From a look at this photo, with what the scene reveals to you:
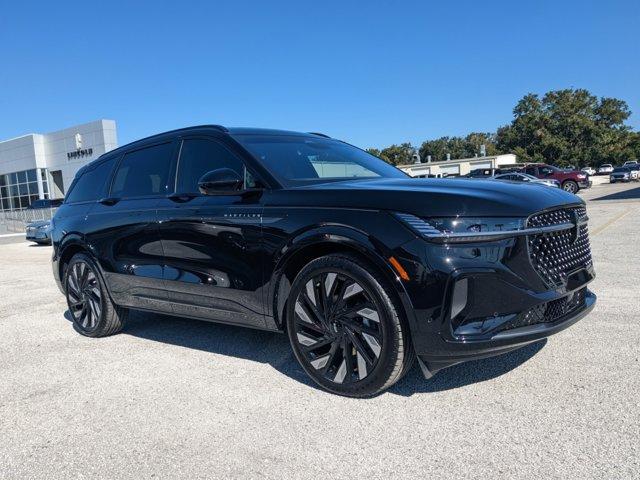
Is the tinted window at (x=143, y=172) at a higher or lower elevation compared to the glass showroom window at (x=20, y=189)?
lower

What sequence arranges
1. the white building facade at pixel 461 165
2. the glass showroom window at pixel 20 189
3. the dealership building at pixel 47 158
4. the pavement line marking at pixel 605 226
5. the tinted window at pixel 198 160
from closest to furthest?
the tinted window at pixel 198 160
the pavement line marking at pixel 605 226
the dealership building at pixel 47 158
the glass showroom window at pixel 20 189
the white building facade at pixel 461 165

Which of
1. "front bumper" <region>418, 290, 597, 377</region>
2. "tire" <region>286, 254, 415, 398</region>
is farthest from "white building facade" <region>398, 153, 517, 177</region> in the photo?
"front bumper" <region>418, 290, 597, 377</region>

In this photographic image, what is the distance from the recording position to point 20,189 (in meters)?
42.2

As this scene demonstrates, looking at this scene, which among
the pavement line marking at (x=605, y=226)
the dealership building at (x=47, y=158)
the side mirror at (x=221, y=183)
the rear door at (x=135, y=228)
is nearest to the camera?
the side mirror at (x=221, y=183)

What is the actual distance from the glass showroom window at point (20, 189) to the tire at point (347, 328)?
42344 millimetres

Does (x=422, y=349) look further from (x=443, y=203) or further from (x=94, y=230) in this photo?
(x=94, y=230)

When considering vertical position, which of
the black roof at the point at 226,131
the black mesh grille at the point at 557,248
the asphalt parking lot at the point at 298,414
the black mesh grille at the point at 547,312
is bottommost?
the asphalt parking lot at the point at 298,414

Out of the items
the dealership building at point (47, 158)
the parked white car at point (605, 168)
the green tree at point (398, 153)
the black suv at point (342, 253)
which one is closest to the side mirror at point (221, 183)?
the black suv at point (342, 253)

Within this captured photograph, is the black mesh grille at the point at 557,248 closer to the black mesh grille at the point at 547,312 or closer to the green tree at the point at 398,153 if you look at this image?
the black mesh grille at the point at 547,312

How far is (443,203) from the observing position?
9.73ft

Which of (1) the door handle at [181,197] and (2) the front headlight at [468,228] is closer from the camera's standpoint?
(2) the front headlight at [468,228]

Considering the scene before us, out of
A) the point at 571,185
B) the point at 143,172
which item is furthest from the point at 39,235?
the point at 571,185

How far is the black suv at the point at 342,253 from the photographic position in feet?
9.55

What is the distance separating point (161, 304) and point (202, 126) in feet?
5.05
